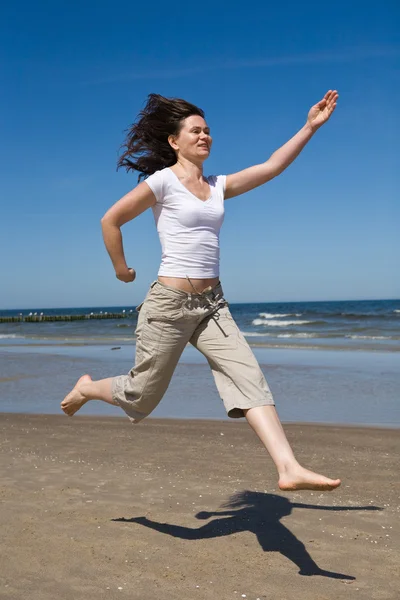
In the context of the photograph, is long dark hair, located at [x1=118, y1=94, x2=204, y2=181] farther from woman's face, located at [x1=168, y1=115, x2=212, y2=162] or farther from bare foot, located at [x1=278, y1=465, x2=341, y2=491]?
bare foot, located at [x1=278, y1=465, x2=341, y2=491]

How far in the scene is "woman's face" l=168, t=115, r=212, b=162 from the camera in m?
3.96

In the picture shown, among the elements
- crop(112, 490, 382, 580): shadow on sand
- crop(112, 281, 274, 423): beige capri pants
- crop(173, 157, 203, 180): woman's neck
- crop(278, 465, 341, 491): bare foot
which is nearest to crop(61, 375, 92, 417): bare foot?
crop(112, 281, 274, 423): beige capri pants

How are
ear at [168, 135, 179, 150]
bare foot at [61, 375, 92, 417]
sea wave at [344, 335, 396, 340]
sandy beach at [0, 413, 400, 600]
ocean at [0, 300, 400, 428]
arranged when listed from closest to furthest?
sandy beach at [0, 413, 400, 600], ear at [168, 135, 179, 150], bare foot at [61, 375, 92, 417], ocean at [0, 300, 400, 428], sea wave at [344, 335, 396, 340]

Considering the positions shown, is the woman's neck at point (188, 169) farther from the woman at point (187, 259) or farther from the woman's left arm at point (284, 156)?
the woman's left arm at point (284, 156)

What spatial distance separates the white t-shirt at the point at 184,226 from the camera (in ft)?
12.3

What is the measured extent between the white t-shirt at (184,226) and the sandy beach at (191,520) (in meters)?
1.66

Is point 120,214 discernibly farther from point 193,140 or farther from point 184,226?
point 193,140

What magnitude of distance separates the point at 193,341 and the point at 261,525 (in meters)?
1.43

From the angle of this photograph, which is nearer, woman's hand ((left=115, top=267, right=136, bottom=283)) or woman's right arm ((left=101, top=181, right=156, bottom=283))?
woman's right arm ((left=101, top=181, right=156, bottom=283))

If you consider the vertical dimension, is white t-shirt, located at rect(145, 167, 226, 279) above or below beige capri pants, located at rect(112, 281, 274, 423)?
above

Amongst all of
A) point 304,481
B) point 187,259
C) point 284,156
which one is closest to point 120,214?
point 187,259

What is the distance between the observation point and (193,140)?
13.0ft

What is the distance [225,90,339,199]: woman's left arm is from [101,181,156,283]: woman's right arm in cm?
57

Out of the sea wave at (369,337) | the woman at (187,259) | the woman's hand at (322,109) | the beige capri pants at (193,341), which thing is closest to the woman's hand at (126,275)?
the woman at (187,259)
